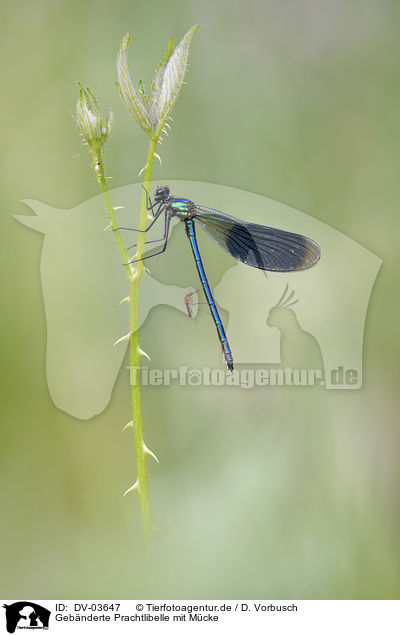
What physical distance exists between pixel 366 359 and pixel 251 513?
77 cm

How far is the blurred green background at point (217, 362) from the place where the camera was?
1.21 m

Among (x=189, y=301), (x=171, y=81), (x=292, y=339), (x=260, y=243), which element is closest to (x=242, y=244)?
(x=260, y=243)

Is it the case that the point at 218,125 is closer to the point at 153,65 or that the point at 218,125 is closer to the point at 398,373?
the point at 153,65

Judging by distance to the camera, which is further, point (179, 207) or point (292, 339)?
point (292, 339)

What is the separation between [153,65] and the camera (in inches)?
77.1

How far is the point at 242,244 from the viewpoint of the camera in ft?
5.04

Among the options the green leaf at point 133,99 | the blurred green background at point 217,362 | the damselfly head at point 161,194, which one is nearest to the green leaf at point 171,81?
the green leaf at point 133,99

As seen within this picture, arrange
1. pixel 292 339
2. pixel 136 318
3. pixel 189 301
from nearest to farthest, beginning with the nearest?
pixel 136 318 → pixel 189 301 → pixel 292 339

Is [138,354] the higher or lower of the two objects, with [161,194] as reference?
lower

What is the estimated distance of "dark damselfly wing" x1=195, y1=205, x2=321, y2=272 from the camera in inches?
57.1
